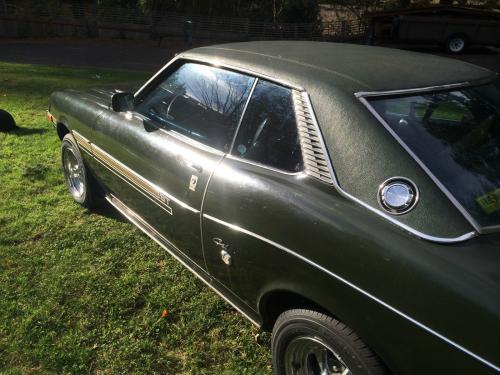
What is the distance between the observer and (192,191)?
2.43 meters

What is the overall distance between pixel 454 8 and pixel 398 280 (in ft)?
59.9

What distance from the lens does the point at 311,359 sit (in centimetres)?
201

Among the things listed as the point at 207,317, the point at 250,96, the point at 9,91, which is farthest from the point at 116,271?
the point at 9,91

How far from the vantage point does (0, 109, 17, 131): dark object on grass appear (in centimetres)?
621

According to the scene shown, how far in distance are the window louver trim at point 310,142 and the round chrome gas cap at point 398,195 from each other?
235 mm

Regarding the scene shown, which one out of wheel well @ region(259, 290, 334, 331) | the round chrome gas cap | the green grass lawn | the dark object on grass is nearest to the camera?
the round chrome gas cap

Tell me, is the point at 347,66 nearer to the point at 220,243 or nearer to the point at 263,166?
the point at 263,166

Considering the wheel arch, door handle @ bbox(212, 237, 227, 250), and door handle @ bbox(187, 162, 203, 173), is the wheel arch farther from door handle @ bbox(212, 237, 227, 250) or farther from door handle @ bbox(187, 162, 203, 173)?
door handle @ bbox(212, 237, 227, 250)

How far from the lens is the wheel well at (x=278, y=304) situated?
1984 millimetres

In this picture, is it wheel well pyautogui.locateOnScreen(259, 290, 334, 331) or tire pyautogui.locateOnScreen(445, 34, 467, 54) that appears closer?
wheel well pyautogui.locateOnScreen(259, 290, 334, 331)

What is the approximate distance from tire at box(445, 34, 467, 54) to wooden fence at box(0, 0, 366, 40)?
4.20 meters

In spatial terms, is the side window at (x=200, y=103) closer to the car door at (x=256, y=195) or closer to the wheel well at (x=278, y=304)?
the car door at (x=256, y=195)

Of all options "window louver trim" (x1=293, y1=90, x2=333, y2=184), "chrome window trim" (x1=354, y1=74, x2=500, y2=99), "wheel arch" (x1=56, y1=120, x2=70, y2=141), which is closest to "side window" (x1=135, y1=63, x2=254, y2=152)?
"window louver trim" (x1=293, y1=90, x2=333, y2=184)

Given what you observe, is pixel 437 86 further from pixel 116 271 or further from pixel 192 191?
pixel 116 271
